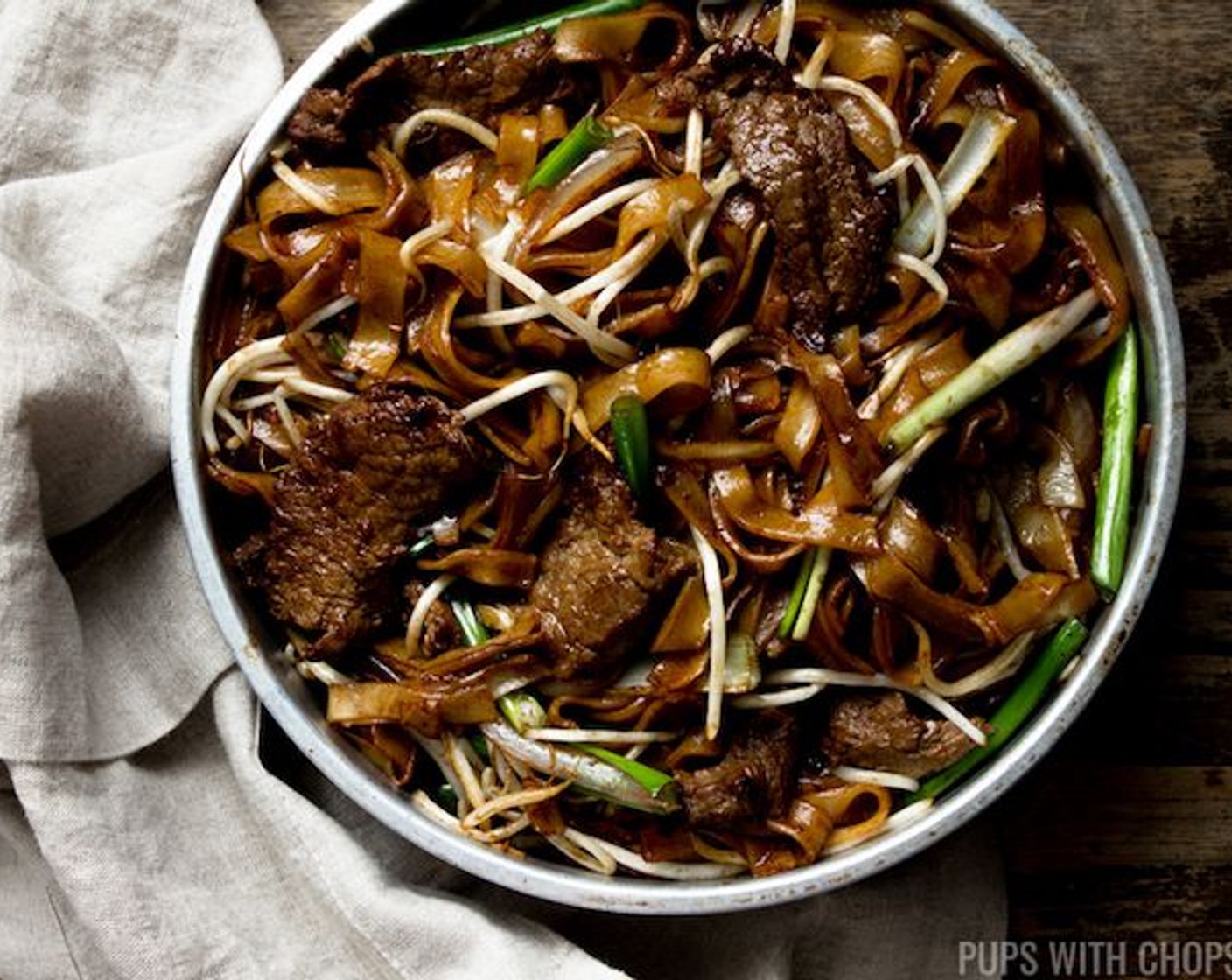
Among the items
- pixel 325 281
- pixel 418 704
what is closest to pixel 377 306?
pixel 325 281

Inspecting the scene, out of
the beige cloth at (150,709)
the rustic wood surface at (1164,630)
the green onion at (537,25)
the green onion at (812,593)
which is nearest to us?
the green onion at (812,593)

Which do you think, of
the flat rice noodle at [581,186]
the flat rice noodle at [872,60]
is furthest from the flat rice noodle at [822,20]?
the flat rice noodle at [581,186]

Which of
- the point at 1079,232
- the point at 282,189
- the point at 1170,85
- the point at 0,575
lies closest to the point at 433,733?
the point at 0,575

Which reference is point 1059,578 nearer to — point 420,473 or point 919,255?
point 919,255

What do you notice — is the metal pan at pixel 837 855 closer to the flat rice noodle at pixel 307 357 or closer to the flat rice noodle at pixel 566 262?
the flat rice noodle at pixel 307 357

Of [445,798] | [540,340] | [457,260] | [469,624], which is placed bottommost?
[445,798]

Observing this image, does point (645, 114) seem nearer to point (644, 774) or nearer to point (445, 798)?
point (644, 774)
